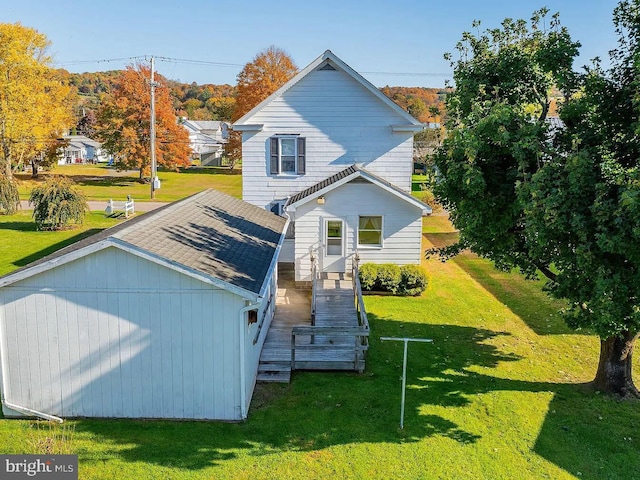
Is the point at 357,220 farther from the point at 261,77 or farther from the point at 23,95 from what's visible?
the point at 261,77

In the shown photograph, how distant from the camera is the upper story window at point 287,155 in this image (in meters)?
20.3

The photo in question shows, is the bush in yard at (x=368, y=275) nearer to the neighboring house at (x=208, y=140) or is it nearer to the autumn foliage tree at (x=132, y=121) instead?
the autumn foliage tree at (x=132, y=121)

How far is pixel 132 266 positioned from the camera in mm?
8844

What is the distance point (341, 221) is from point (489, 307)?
5751 mm

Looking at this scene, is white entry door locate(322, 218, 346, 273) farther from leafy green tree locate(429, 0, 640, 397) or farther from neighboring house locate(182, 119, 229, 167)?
neighboring house locate(182, 119, 229, 167)

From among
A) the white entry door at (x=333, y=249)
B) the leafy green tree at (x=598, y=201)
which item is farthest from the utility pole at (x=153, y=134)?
the leafy green tree at (x=598, y=201)

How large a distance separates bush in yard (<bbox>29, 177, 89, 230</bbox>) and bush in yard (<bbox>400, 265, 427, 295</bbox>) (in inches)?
701

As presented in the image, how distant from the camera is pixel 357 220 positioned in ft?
59.7

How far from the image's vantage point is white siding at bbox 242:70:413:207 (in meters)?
19.9

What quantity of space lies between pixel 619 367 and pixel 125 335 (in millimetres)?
9662

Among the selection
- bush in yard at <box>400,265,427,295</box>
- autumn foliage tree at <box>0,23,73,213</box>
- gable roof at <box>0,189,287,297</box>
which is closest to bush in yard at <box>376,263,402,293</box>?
bush in yard at <box>400,265,427,295</box>

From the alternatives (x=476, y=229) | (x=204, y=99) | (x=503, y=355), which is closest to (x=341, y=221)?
(x=503, y=355)

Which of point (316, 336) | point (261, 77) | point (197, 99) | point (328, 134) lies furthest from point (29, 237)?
point (197, 99)

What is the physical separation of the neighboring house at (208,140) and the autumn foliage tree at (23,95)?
2567cm
